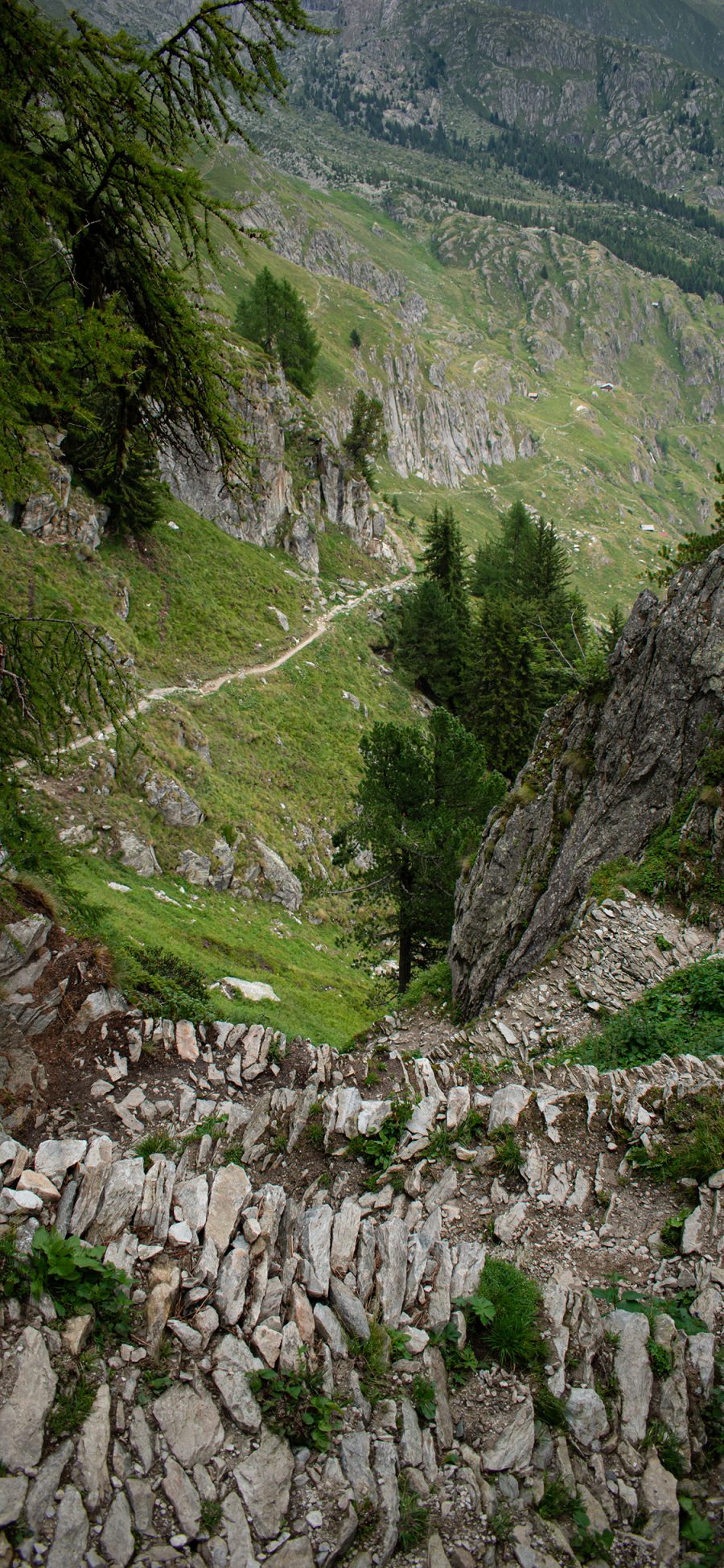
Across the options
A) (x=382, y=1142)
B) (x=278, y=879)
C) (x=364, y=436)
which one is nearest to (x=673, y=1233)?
(x=382, y=1142)

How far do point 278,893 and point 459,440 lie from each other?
140970mm

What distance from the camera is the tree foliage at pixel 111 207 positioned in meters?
6.23

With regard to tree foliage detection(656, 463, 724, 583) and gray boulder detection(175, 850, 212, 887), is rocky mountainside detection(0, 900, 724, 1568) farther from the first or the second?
gray boulder detection(175, 850, 212, 887)

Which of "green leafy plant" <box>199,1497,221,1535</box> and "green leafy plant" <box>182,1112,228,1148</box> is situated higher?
"green leafy plant" <box>199,1497,221,1535</box>

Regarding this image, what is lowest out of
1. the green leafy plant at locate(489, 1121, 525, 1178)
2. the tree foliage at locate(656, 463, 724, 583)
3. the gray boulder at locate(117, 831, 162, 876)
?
the gray boulder at locate(117, 831, 162, 876)

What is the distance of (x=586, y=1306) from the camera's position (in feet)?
22.2

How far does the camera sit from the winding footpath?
28991mm

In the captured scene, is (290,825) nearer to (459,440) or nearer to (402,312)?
(459,440)

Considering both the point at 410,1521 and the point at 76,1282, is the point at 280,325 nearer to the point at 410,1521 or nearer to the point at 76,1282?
the point at 76,1282

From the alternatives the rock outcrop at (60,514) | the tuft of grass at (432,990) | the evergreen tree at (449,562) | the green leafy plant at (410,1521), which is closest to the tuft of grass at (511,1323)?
the green leafy plant at (410,1521)

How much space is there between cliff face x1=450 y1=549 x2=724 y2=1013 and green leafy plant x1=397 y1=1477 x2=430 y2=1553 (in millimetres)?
10121

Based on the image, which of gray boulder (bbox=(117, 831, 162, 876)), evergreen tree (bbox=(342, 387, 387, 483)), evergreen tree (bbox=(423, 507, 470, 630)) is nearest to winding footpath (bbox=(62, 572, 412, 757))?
gray boulder (bbox=(117, 831, 162, 876))

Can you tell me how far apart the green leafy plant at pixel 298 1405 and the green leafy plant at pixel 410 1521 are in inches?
26.8

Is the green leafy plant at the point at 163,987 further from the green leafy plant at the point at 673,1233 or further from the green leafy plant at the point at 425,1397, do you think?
the green leafy plant at the point at 673,1233
